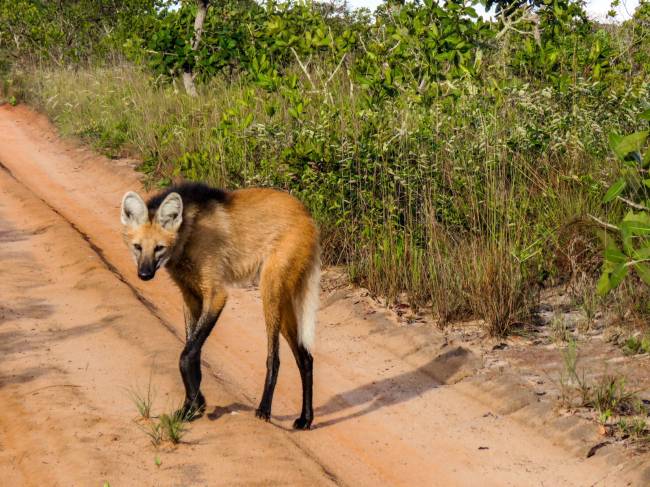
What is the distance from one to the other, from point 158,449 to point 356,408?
1.28m

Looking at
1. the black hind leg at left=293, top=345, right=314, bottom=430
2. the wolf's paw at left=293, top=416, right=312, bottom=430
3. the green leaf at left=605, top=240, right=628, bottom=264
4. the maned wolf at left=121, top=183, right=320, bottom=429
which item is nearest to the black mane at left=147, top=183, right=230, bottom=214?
the maned wolf at left=121, top=183, right=320, bottom=429

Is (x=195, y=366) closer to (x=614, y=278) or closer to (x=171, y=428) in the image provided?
(x=171, y=428)

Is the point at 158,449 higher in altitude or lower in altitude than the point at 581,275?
lower

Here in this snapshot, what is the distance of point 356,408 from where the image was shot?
4707mm

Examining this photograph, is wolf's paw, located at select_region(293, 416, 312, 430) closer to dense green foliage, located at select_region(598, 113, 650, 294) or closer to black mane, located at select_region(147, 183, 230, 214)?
black mane, located at select_region(147, 183, 230, 214)

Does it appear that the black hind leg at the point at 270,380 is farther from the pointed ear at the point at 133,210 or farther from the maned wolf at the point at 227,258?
the pointed ear at the point at 133,210

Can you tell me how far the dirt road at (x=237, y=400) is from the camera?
3773 mm

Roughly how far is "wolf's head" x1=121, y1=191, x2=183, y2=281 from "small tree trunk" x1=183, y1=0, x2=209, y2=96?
24.5 ft

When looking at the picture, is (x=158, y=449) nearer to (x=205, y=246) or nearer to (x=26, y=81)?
(x=205, y=246)

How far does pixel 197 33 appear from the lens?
11.9 meters

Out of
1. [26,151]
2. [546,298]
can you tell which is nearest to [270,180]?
[546,298]

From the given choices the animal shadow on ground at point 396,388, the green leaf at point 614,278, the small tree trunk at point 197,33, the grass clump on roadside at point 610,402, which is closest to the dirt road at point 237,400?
the animal shadow on ground at point 396,388

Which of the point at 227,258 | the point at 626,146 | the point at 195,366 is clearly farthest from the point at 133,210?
the point at 626,146

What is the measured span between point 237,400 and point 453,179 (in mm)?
2545
